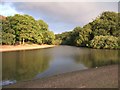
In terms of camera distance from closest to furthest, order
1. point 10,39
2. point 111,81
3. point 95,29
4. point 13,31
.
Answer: point 111,81
point 10,39
point 13,31
point 95,29

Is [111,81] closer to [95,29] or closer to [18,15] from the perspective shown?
→ [18,15]

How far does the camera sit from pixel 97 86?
11102 mm

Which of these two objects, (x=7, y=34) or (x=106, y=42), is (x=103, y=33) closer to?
(x=106, y=42)

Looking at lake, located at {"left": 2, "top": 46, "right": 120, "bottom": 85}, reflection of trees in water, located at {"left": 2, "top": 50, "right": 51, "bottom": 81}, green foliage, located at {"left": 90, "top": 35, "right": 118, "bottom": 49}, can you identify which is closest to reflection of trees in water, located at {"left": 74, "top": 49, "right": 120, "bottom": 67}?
lake, located at {"left": 2, "top": 46, "right": 120, "bottom": 85}

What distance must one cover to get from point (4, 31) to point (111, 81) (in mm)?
57166

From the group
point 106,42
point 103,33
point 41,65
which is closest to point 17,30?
point 106,42

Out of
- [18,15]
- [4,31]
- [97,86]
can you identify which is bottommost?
[97,86]

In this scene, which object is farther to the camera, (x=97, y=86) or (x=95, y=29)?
(x=95, y=29)

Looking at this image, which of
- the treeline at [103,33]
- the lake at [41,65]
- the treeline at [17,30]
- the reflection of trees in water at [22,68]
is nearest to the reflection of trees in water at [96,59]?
the lake at [41,65]

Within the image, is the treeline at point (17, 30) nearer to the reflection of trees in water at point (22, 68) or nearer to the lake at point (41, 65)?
the lake at point (41, 65)

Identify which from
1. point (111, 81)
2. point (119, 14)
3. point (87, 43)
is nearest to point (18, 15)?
point (87, 43)

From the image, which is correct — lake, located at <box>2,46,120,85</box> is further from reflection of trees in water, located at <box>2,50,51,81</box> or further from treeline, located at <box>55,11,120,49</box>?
treeline, located at <box>55,11,120,49</box>

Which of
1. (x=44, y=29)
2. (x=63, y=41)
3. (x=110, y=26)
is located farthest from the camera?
(x=63, y=41)

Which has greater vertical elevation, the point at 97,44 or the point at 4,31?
the point at 4,31
